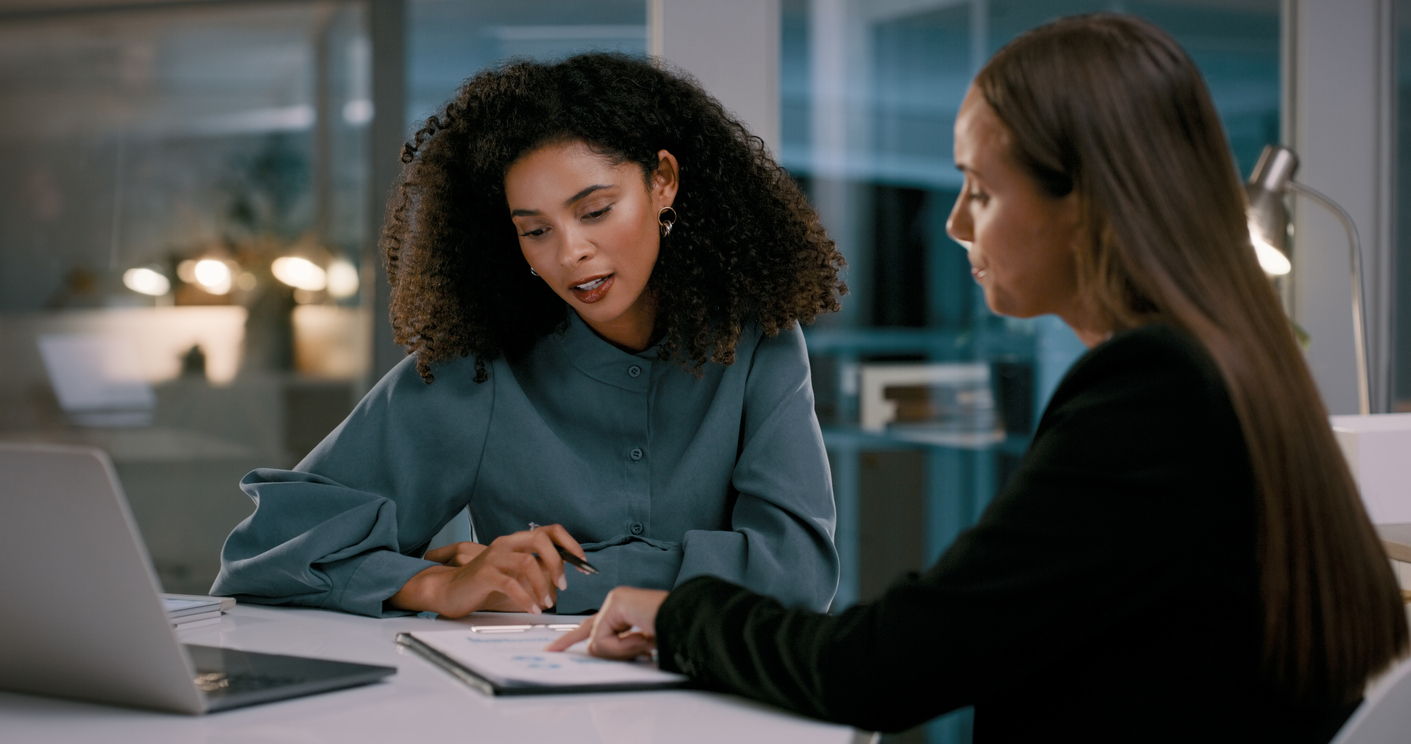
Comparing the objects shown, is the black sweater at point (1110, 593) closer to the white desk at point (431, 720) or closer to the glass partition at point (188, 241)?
the white desk at point (431, 720)

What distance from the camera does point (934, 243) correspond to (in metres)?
2.89

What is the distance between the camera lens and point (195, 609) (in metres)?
1.17

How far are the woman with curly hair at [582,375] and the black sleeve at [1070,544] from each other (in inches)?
20.3

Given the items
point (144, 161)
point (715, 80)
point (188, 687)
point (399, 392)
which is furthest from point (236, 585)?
point (144, 161)

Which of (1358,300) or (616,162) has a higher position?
(616,162)

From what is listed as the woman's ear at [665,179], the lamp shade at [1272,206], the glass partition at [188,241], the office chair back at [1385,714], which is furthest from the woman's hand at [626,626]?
the glass partition at [188,241]

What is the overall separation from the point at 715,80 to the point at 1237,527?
2.16 m

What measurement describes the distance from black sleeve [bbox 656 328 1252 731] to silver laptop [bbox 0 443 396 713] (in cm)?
44

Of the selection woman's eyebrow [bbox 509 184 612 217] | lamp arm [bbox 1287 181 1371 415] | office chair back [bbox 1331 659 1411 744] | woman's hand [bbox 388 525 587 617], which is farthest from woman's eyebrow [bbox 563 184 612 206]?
lamp arm [bbox 1287 181 1371 415]

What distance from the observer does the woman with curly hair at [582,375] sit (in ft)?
4.21

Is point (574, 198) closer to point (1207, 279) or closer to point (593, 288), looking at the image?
point (593, 288)

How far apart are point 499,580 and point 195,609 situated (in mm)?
309

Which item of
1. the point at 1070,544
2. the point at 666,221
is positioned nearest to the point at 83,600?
the point at 1070,544

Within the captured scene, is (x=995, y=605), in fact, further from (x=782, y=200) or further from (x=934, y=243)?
(x=934, y=243)
